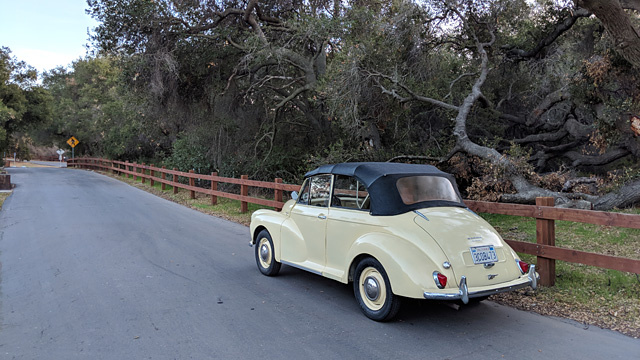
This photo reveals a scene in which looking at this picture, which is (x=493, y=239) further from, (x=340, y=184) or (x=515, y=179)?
(x=515, y=179)

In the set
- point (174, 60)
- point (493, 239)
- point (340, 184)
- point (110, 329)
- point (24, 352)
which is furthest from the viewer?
point (174, 60)

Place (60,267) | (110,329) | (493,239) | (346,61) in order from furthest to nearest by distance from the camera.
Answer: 1. (346,61)
2. (60,267)
3. (493,239)
4. (110,329)

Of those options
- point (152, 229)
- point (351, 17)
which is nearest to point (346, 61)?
point (351, 17)

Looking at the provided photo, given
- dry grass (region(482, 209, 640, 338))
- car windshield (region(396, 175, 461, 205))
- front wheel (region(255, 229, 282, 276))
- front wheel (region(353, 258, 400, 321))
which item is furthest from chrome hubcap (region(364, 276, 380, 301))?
front wheel (region(255, 229, 282, 276))

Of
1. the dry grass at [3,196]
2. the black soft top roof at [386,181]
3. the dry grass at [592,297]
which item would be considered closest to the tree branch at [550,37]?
the dry grass at [592,297]

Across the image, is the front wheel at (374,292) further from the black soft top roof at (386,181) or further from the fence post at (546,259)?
the fence post at (546,259)

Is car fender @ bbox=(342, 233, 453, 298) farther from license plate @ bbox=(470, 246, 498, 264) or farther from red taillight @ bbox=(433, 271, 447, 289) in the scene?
license plate @ bbox=(470, 246, 498, 264)

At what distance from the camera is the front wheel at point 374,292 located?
4.42m

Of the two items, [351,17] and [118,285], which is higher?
[351,17]

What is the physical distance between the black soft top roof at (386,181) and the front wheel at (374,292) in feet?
2.08

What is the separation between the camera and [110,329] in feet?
14.2

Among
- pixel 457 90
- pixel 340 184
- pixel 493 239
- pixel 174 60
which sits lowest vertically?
pixel 493 239

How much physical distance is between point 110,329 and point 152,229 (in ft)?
19.8

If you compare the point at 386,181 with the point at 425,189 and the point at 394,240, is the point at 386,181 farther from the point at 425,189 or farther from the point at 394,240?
the point at 394,240
